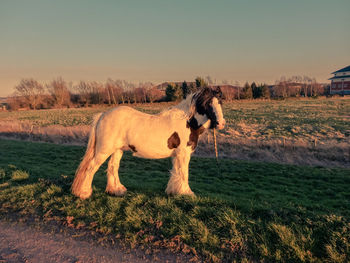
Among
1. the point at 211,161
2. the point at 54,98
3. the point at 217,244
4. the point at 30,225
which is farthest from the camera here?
the point at 54,98

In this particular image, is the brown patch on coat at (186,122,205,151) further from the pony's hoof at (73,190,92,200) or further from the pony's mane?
the pony's hoof at (73,190,92,200)

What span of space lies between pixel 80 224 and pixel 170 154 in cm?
237

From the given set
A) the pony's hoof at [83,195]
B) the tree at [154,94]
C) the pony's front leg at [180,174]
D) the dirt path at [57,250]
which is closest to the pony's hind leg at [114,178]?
the pony's hoof at [83,195]

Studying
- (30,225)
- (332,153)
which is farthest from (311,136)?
(30,225)

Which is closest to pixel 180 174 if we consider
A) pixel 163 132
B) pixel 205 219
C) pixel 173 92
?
pixel 163 132

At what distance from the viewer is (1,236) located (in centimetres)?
419

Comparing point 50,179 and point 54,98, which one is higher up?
point 54,98

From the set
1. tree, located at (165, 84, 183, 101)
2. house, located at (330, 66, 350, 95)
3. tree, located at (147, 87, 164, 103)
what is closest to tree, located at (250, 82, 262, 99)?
tree, located at (165, 84, 183, 101)

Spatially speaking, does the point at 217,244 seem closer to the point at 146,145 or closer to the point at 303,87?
the point at 146,145

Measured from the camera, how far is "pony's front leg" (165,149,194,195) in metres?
5.29

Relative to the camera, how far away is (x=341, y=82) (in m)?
91.2

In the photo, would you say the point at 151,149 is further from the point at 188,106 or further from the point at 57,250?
the point at 57,250

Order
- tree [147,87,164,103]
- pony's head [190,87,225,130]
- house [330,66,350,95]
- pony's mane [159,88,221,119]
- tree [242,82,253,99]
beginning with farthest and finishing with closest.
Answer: house [330,66,350,95] → tree [242,82,253,99] → tree [147,87,164,103] → pony's mane [159,88,221,119] → pony's head [190,87,225,130]

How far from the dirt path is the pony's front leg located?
199 centimetres
